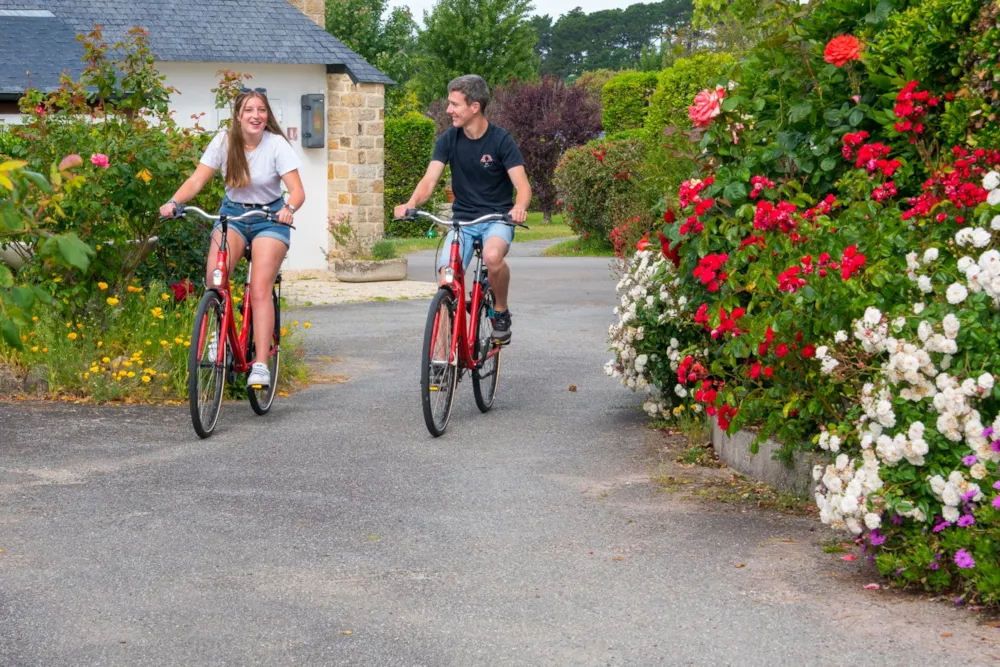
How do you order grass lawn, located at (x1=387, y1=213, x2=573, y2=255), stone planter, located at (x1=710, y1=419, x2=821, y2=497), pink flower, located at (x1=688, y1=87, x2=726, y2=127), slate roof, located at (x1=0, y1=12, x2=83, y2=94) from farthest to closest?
grass lawn, located at (x1=387, y1=213, x2=573, y2=255) < slate roof, located at (x1=0, y1=12, x2=83, y2=94) < pink flower, located at (x1=688, y1=87, x2=726, y2=127) < stone planter, located at (x1=710, y1=419, x2=821, y2=497)

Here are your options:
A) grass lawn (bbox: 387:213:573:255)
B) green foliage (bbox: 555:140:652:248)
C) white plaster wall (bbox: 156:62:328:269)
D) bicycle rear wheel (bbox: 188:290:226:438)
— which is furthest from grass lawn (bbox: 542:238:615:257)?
bicycle rear wheel (bbox: 188:290:226:438)

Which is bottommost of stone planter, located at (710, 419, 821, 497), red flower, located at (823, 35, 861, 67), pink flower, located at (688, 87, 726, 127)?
stone planter, located at (710, 419, 821, 497)

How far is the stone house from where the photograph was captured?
64.8ft

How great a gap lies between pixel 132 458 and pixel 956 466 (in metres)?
4.18

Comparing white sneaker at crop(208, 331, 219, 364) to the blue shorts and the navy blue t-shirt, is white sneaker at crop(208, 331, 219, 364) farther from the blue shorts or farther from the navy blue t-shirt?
the navy blue t-shirt

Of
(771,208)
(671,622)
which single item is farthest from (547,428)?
(671,622)

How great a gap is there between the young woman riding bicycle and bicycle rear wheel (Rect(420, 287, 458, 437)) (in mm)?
976

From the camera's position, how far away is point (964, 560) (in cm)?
430

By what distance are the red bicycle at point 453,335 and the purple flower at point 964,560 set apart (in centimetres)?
340

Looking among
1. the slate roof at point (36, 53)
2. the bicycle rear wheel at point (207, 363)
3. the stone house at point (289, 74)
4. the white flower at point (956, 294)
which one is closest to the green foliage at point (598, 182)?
Answer: the stone house at point (289, 74)

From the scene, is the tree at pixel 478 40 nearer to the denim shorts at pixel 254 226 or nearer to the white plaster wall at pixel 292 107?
the white plaster wall at pixel 292 107

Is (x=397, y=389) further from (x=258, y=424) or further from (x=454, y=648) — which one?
(x=454, y=648)

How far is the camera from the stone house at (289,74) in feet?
64.8

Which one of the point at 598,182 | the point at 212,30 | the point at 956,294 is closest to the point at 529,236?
the point at 598,182
